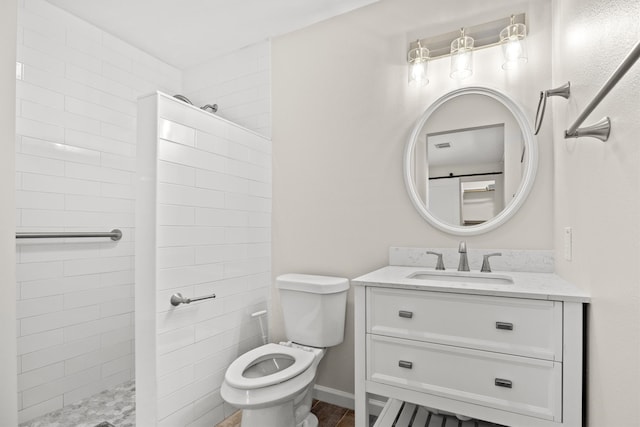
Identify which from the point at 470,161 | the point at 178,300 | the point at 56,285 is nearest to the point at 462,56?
the point at 470,161

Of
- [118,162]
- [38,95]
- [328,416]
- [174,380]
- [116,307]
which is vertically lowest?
[328,416]

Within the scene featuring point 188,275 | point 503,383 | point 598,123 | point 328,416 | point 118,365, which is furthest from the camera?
point 118,365

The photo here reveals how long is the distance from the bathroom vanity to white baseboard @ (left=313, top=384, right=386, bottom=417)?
0.55m

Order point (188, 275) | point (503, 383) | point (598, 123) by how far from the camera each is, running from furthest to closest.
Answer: point (188, 275) < point (503, 383) < point (598, 123)

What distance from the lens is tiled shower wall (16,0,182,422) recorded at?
6.33 feet

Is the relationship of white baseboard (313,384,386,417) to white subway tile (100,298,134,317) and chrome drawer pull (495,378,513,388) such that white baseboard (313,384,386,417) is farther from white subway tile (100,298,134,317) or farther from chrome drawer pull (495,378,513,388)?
white subway tile (100,298,134,317)

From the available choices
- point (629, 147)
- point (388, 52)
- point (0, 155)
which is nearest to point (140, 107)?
point (0, 155)

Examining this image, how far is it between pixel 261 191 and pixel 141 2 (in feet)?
4.40

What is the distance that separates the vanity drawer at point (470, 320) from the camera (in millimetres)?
1160

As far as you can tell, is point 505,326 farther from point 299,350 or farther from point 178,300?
point 178,300

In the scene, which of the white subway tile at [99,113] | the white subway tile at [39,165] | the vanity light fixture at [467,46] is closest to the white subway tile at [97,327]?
the white subway tile at [39,165]

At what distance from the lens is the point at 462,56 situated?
179 cm

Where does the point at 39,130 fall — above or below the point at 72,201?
above

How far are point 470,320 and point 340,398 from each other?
1.19 meters
